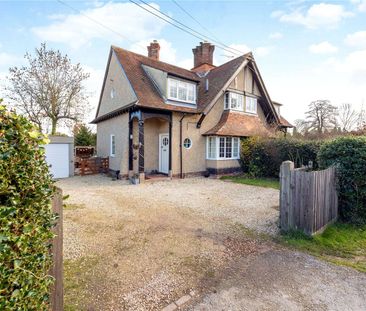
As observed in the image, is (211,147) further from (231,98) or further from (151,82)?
(151,82)

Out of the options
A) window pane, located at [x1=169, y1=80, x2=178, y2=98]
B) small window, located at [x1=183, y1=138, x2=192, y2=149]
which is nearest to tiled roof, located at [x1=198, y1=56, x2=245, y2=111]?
window pane, located at [x1=169, y1=80, x2=178, y2=98]

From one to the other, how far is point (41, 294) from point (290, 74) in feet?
41.5

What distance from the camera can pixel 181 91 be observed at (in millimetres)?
13500

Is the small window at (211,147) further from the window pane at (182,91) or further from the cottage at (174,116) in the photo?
the window pane at (182,91)

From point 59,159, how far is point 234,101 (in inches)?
500

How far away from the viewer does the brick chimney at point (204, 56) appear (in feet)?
62.3

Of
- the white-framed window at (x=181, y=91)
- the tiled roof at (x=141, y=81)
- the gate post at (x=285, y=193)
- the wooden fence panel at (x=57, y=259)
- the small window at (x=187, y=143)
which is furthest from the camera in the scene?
the small window at (x=187, y=143)

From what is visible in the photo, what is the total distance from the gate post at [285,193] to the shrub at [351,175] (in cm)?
152

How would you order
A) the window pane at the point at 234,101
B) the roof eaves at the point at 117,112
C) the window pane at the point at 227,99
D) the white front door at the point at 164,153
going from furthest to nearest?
the window pane at the point at 234,101 < the window pane at the point at 227,99 < the white front door at the point at 164,153 < the roof eaves at the point at 117,112

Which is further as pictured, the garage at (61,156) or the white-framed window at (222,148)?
the white-framed window at (222,148)

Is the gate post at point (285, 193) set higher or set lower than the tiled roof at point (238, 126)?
lower

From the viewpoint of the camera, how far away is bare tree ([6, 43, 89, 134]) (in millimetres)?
19359

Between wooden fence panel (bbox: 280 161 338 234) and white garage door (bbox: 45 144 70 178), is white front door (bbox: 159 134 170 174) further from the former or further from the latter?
wooden fence panel (bbox: 280 161 338 234)

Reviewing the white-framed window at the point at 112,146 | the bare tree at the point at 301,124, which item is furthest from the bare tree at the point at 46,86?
the bare tree at the point at 301,124
